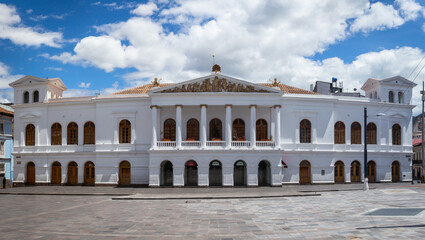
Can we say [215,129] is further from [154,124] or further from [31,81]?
[31,81]

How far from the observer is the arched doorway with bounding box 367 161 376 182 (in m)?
44.5

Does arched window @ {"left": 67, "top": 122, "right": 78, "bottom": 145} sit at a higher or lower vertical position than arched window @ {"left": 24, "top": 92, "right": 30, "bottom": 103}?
lower

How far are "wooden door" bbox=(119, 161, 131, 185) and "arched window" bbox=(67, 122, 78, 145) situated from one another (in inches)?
269

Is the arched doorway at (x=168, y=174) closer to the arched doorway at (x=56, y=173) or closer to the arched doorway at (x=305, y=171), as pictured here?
the arched doorway at (x=56, y=173)

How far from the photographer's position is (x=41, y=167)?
4453cm

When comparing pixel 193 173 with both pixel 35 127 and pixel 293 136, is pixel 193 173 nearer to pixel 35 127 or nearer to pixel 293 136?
pixel 293 136

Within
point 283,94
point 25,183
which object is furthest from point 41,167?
point 283,94

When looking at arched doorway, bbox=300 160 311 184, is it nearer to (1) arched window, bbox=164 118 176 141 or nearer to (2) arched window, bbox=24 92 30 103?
(1) arched window, bbox=164 118 176 141

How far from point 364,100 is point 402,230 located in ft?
103

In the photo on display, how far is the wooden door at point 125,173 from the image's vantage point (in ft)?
138

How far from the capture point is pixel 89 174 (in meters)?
43.7

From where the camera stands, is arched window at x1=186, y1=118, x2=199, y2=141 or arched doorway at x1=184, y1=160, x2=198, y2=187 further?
arched window at x1=186, y1=118, x2=199, y2=141

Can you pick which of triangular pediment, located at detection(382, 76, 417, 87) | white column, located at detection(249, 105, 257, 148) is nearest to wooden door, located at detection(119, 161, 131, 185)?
white column, located at detection(249, 105, 257, 148)

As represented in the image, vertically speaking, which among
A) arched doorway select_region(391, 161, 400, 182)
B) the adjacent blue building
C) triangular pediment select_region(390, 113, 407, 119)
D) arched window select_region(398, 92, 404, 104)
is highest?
arched window select_region(398, 92, 404, 104)
